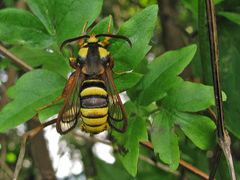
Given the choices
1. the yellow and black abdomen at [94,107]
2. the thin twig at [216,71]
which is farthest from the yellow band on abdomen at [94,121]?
the thin twig at [216,71]

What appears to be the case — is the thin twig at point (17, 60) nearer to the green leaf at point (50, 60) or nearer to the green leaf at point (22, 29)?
the green leaf at point (50, 60)

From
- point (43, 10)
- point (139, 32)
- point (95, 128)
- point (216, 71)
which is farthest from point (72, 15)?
point (216, 71)

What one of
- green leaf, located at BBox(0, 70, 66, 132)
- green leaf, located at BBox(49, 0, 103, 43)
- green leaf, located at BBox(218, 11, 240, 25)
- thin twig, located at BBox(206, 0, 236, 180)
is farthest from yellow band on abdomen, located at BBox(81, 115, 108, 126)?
green leaf, located at BBox(218, 11, 240, 25)

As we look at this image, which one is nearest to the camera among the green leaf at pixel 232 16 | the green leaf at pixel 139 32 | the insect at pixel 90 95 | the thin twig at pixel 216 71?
the thin twig at pixel 216 71

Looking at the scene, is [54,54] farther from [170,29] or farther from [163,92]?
[170,29]

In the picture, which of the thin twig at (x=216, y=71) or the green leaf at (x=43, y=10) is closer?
the thin twig at (x=216, y=71)

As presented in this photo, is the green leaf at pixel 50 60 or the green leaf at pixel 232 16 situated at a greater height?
the green leaf at pixel 50 60

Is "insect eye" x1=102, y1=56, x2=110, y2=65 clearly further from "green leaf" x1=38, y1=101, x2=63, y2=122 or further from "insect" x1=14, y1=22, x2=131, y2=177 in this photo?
"green leaf" x1=38, y1=101, x2=63, y2=122
